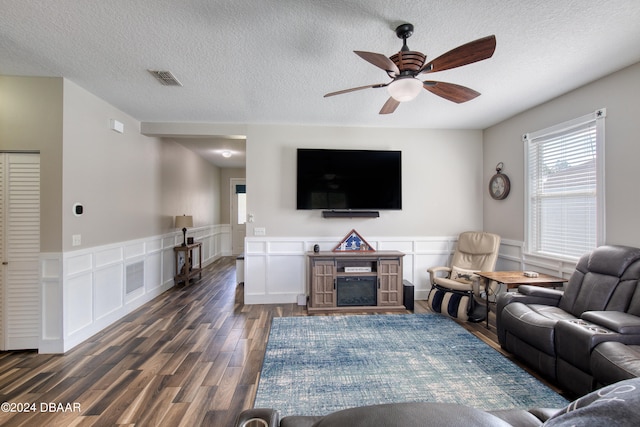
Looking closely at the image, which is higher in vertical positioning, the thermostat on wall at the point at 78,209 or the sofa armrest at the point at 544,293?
the thermostat on wall at the point at 78,209

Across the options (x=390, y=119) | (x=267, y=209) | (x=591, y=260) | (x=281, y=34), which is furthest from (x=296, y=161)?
(x=591, y=260)

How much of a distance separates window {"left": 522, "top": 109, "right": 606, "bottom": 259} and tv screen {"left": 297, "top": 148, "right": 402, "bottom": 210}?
1.68m

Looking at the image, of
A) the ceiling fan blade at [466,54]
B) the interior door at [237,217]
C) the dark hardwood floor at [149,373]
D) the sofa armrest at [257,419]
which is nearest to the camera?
the sofa armrest at [257,419]

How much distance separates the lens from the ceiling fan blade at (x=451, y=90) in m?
2.13

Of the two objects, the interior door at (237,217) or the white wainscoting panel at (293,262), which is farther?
the interior door at (237,217)

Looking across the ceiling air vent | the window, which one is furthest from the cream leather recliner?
the ceiling air vent

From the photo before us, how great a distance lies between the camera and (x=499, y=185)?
4023 millimetres

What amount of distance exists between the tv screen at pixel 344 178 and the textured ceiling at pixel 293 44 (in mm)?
962

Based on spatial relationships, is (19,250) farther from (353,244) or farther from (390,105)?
(390,105)

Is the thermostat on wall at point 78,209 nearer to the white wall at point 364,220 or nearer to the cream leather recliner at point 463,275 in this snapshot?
the white wall at point 364,220

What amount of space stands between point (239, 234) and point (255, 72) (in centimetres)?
632

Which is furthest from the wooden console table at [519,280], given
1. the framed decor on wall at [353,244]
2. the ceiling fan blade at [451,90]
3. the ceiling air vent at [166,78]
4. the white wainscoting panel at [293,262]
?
the ceiling air vent at [166,78]

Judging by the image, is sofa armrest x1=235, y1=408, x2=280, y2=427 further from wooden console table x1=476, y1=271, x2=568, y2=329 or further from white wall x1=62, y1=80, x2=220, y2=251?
white wall x1=62, y1=80, x2=220, y2=251

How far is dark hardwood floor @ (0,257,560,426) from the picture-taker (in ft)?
6.16
